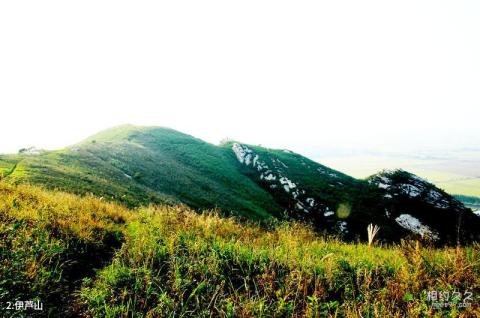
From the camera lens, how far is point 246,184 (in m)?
54.8

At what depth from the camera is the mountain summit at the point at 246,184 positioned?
2920 cm

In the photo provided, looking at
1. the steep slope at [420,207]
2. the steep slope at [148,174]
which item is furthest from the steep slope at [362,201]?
the steep slope at [148,174]

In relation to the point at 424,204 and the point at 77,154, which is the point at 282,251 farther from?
the point at 424,204

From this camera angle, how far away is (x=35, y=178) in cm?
2144

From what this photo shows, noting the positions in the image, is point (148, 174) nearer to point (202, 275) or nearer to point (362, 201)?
point (202, 275)

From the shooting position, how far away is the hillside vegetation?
546cm

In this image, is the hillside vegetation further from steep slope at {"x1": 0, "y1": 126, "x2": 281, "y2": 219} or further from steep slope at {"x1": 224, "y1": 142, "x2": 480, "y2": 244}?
steep slope at {"x1": 224, "y1": 142, "x2": 480, "y2": 244}

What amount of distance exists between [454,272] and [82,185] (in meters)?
23.5

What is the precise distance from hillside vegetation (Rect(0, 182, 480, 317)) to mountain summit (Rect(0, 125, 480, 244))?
14.9 metres

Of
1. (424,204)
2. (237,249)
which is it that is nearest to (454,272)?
(237,249)

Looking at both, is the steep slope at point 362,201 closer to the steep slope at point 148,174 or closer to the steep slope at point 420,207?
the steep slope at point 420,207

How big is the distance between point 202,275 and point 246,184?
4861 cm

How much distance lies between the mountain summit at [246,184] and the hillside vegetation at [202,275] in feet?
48.9

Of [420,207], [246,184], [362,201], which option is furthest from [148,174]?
[420,207]
